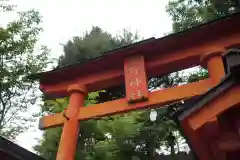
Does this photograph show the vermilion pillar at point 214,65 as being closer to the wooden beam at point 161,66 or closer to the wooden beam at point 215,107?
the wooden beam at point 161,66

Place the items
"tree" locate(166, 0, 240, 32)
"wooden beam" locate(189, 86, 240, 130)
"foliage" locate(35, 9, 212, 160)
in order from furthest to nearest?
"tree" locate(166, 0, 240, 32) → "foliage" locate(35, 9, 212, 160) → "wooden beam" locate(189, 86, 240, 130)

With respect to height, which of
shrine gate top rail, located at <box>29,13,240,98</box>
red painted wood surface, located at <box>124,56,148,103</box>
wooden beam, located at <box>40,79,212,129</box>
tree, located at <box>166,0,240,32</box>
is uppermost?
tree, located at <box>166,0,240,32</box>

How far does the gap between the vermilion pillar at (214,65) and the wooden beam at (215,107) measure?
4.98 feet

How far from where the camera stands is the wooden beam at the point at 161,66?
13.9 feet

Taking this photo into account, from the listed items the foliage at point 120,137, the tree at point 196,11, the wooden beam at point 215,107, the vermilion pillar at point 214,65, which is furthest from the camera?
the tree at point 196,11

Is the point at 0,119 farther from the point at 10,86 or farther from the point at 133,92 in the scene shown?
the point at 133,92

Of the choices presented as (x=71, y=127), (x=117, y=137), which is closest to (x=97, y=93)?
(x=117, y=137)

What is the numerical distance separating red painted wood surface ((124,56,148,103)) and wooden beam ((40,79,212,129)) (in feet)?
0.32

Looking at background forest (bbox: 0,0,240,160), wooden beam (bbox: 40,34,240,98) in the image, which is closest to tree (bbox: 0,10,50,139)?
background forest (bbox: 0,0,240,160)

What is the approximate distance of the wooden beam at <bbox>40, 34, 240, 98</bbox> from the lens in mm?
4234

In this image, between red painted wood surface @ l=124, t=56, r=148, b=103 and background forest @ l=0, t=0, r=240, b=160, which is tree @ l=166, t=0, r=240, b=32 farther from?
red painted wood surface @ l=124, t=56, r=148, b=103

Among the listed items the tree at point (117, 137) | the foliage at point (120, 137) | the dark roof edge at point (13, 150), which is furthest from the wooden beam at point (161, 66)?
the foliage at point (120, 137)

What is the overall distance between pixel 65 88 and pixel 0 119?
320 inches

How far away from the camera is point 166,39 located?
14.5 ft
